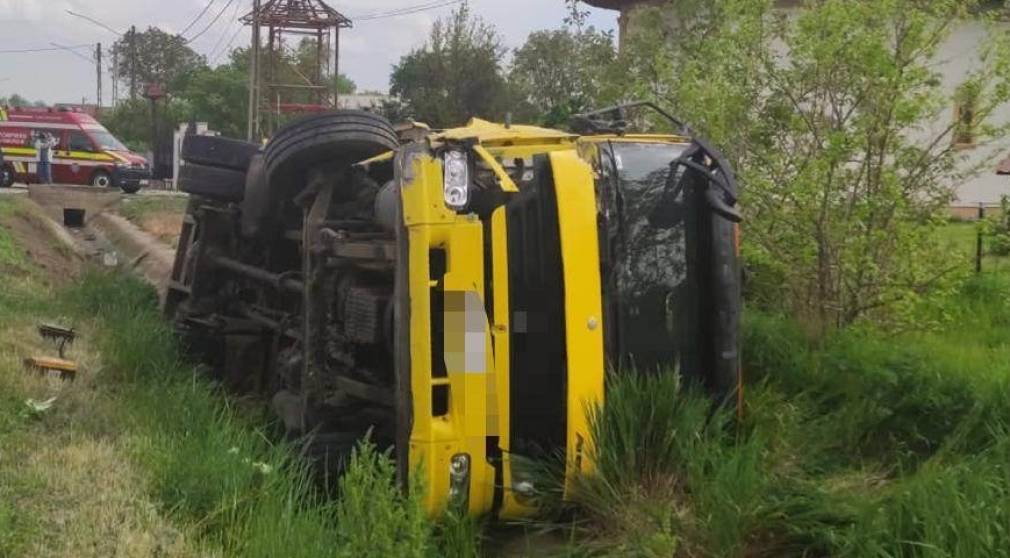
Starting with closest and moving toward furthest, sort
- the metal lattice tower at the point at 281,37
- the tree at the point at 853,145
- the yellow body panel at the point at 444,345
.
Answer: the yellow body panel at the point at 444,345 → the tree at the point at 853,145 → the metal lattice tower at the point at 281,37

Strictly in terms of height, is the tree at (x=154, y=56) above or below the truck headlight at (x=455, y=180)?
above

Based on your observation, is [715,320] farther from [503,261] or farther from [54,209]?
[54,209]

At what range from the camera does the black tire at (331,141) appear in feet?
20.5

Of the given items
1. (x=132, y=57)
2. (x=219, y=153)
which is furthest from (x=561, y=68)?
(x=132, y=57)

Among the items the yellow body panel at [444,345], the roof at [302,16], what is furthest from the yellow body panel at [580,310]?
the roof at [302,16]

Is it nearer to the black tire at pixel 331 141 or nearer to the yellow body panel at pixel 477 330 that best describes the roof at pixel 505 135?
the yellow body panel at pixel 477 330

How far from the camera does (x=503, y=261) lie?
4.71 m

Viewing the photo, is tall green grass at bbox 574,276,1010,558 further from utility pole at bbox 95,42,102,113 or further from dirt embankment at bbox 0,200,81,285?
utility pole at bbox 95,42,102,113

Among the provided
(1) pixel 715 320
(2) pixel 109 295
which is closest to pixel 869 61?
(1) pixel 715 320

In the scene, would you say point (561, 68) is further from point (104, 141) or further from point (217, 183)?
point (217, 183)

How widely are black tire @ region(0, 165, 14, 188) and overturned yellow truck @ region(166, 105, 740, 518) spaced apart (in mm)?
29925

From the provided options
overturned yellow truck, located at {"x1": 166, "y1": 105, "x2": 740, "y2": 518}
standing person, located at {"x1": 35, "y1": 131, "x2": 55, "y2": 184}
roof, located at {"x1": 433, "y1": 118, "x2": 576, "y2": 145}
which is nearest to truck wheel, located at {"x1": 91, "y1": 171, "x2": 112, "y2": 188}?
standing person, located at {"x1": 35, "y1": 131, "x2": 55, "y2": 184}

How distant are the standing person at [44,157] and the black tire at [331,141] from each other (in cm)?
2921

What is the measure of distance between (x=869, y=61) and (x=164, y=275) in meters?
8.33
